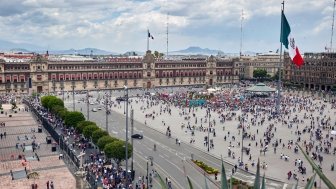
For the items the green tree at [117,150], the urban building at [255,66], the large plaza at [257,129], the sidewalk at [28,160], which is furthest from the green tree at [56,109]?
the urban building at [255,66]

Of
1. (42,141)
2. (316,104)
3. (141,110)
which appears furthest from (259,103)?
(42,141)

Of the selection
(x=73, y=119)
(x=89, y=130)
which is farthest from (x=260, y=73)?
(x=89, y=130)

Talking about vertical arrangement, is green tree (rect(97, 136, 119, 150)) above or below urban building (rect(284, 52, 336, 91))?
below

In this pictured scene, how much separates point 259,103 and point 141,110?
27.4 metres

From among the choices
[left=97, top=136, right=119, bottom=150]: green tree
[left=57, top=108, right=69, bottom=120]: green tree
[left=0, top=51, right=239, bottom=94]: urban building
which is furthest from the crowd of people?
[left=0, top=51, right=239, bottom=94]: urban building

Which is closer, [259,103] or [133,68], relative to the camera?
[259,103]

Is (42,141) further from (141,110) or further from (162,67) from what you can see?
(162,67)

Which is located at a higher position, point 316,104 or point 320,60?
point 320,60

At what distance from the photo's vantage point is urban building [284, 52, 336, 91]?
392 ft

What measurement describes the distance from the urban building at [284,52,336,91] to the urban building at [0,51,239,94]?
891 inches

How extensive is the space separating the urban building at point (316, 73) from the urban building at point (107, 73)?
22.6m

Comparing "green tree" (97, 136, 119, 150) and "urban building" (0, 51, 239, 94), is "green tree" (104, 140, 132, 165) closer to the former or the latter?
"green tree" (97, 136, 119, 150)

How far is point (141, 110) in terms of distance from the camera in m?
80.2

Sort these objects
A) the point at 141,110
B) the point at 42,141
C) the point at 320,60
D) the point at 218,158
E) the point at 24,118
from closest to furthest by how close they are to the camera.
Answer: the point at 218,158 → the point at 42,141 → the point at 24,118 → the point at 141,110 → the point at 320,60
